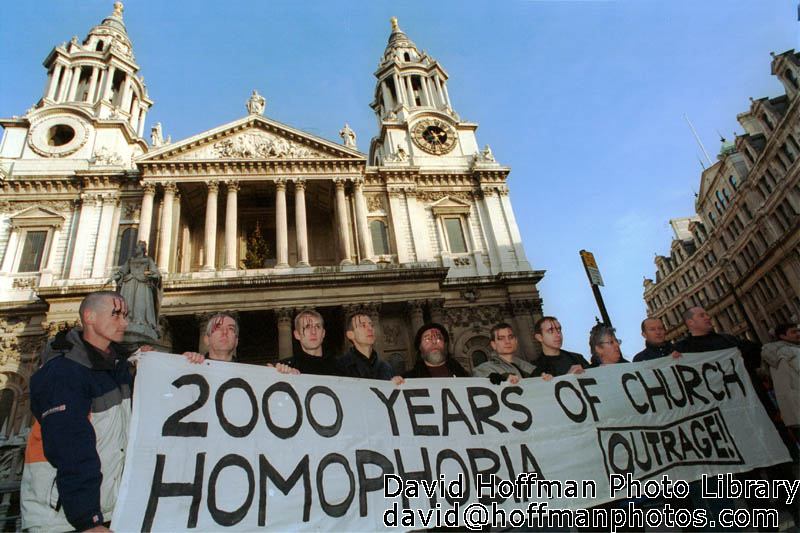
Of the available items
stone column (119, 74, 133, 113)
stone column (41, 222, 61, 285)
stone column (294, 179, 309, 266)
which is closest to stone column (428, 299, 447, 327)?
stone column (294, 179, 309, 266)

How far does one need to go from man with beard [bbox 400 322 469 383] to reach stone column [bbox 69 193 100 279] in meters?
20.6

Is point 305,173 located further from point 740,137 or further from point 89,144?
point 740,137

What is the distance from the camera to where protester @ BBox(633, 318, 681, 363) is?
618cm

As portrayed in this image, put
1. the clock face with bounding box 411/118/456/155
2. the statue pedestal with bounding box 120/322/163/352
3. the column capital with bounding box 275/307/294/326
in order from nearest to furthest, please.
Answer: the statue pedestal with bounding box 120/322/163/352
the column capital with bounding box 275/307/294/326
the clock face with bounding box 411/118/456/155

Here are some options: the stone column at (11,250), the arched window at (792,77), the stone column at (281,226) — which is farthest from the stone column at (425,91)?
the arched window at (792,77)

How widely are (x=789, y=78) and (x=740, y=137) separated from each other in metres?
6.42

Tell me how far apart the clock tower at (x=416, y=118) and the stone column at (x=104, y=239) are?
14556 mm

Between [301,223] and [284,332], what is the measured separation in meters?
6.26

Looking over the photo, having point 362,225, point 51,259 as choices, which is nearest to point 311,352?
point 362,225

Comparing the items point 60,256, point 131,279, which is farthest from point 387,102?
point 131,279

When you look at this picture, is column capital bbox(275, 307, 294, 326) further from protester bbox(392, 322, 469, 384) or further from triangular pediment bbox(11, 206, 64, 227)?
protester bbox(392, 322, 469, 384)

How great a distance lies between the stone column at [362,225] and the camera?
21.3 meters

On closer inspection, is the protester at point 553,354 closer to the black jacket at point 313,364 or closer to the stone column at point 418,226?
the black jacket at point 313,364

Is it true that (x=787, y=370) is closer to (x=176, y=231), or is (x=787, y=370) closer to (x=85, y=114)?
(x=176, y=231)
